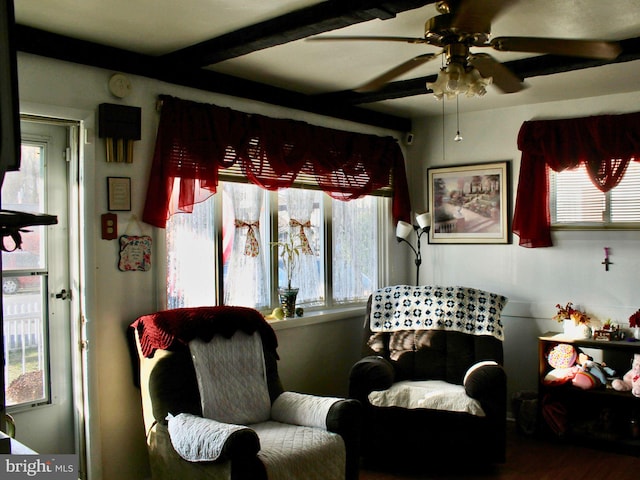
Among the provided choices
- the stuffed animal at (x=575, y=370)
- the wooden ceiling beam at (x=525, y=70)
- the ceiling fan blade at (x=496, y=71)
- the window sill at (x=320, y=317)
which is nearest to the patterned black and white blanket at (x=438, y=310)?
the window sill at (x=320, y=317)

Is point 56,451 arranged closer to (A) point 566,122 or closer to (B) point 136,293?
(B) point 136,293

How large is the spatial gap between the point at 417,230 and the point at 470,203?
0.53 metres

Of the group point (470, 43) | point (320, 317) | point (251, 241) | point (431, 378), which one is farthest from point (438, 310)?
point (470, 43)

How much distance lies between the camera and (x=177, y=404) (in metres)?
3.01

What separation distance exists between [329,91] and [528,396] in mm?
2692

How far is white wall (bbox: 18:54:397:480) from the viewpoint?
119 inches

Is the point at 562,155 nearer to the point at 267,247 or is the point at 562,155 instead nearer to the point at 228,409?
the point at 267,247

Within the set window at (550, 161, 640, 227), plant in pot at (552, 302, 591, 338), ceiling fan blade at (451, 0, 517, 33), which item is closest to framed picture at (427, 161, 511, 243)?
window at (550, 161, 640, 227)

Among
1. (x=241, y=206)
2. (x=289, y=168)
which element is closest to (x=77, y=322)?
(x=241, y=206)

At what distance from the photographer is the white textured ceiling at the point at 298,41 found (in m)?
2.65

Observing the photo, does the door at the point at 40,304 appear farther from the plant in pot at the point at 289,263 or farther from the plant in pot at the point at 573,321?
the plant in pot at the point at 573,321

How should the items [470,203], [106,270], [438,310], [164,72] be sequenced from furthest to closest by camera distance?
[470,203]
[438,310]
[164,72]
[106,270]

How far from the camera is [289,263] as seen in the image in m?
4.36

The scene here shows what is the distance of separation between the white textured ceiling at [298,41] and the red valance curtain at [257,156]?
347mm
